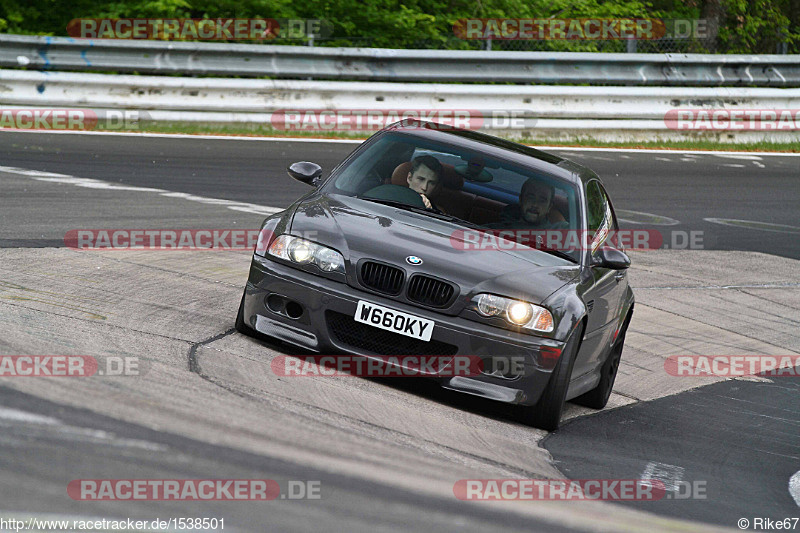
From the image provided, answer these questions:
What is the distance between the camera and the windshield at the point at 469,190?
7.31 meters

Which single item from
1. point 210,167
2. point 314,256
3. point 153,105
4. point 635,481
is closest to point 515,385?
point 635,481

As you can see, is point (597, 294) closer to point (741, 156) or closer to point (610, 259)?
point (610, 259)

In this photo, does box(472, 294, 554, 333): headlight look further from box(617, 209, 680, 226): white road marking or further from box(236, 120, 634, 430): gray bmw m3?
box(617, 209, 680, 226): white road marking

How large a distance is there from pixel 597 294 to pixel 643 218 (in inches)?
267

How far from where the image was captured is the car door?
6.89 m

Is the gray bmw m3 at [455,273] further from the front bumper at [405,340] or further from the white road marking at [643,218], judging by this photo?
the white road marking at [643,218]

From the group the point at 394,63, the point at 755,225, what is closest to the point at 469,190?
→ the point at 755,225

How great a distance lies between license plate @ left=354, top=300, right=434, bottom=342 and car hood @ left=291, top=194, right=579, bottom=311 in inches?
6.7

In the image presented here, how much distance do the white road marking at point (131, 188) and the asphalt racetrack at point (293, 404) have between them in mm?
47

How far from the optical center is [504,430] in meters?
6.35

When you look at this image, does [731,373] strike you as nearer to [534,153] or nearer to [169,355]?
[534,153]

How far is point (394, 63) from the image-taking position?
1786 cm

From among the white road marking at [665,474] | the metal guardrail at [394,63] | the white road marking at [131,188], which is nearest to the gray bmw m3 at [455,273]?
the white road marking at [665,474]

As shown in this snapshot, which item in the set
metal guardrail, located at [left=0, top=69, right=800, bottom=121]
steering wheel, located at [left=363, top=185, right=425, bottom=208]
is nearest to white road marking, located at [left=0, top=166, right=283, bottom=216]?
metal guardrail, located at [left=0, top=69, right=800, bottom=121]
